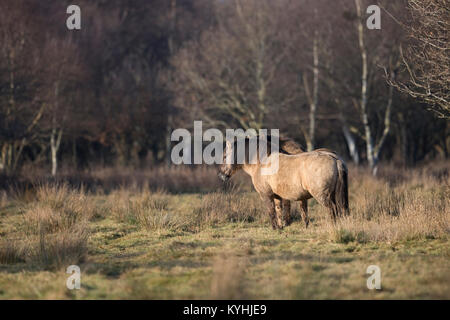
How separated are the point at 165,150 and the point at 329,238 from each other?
938 inches

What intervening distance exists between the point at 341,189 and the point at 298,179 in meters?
0.86

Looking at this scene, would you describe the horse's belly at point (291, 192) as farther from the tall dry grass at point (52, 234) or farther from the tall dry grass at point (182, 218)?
the tall dry grass at point (52, 234)

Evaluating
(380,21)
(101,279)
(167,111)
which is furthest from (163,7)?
(101,279)

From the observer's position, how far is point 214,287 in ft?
21.3

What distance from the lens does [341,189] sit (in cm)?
994

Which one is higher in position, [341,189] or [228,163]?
[228,163]

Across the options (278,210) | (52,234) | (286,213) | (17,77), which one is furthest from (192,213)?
(17,77)

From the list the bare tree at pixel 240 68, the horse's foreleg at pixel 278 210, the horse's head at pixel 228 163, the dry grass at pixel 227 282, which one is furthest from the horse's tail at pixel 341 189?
the bare tree at pixel 240 68

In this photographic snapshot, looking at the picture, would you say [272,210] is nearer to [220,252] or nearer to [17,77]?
[220,252]

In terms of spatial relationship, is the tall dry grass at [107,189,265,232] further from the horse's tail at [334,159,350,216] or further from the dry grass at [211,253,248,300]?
the dry grass at [211,253,248,300]

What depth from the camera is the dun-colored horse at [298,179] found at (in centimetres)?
987

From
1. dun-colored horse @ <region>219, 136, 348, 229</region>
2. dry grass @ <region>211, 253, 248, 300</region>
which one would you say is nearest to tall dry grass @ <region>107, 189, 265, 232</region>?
dun-colored horse @ <region>219, 136, 348, 229</region>

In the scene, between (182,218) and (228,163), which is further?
(182,218)

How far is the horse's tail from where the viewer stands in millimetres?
9867
